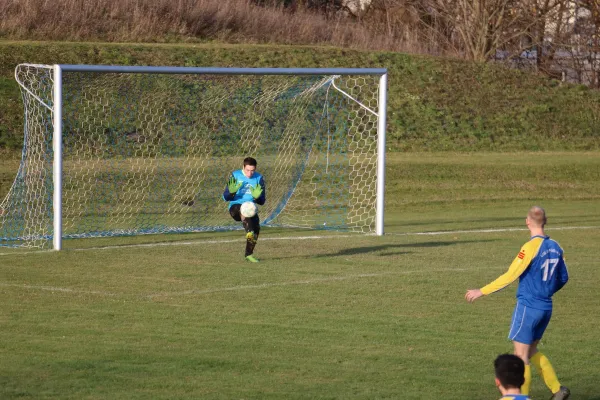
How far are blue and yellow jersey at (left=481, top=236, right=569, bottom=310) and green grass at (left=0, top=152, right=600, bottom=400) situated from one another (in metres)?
0.79

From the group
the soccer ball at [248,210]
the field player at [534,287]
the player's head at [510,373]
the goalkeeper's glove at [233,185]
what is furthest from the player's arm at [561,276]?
the goalkeeper's glove at [233,185]

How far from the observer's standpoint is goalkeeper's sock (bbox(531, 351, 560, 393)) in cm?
737

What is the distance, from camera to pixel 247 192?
546 inches

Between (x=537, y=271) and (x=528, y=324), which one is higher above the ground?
(x=537, y=271)

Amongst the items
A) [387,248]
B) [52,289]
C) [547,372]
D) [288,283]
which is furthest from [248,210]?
[547,372]

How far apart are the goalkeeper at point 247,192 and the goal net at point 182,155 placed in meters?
2.55

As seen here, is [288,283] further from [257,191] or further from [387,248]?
[387,248]

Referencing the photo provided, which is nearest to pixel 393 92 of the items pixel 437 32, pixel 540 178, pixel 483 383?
pixel 540 178

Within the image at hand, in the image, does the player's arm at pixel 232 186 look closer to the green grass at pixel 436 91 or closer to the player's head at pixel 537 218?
the player's head at pixel 537 218

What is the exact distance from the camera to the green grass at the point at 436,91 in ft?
92.4

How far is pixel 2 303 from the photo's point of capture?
10727 millimetres

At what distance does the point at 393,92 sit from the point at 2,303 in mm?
22185

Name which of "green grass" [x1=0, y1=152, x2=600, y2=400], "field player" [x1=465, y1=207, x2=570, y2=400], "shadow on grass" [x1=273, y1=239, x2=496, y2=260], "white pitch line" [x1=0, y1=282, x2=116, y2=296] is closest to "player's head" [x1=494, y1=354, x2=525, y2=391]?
"field player" [x1=465, y1=207, x2=570, y2=400]

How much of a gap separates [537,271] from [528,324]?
0.39m
